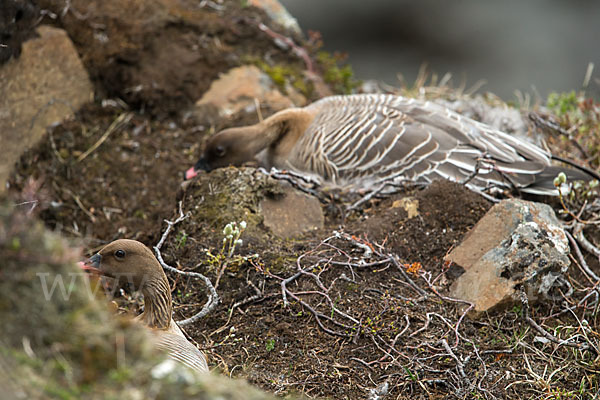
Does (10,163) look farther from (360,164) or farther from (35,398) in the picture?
(35,398)

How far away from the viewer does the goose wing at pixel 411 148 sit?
561 cm

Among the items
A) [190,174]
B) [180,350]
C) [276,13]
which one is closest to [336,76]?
[276,13]

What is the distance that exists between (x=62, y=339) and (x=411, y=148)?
179 inches

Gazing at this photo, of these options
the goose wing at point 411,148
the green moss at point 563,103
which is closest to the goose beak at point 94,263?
the goose wing at point 411,148

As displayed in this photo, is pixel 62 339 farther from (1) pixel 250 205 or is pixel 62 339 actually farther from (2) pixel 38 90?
(2) pixel 38 90

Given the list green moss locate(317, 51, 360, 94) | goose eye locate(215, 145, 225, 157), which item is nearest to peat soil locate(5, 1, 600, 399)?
goose eye locate(215, 145, 225, 157)

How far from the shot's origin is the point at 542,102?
324 inches

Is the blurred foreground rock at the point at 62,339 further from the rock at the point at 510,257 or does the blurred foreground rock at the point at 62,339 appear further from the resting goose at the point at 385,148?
the resting goose at the point at 385,148

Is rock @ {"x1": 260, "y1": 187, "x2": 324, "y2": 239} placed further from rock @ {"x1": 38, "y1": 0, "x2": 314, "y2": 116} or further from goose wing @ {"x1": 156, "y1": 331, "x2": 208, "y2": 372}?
rock @ {"x1": 38, "y1": 0, "x2": 314, "y2": 116}

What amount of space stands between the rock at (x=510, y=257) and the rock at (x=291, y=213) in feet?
3.85

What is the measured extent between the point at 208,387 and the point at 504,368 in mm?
2660

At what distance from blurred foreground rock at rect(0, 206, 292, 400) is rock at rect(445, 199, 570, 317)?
9.40ft

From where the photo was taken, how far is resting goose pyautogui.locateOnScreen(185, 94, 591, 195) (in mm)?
5578

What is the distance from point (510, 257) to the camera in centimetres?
430
